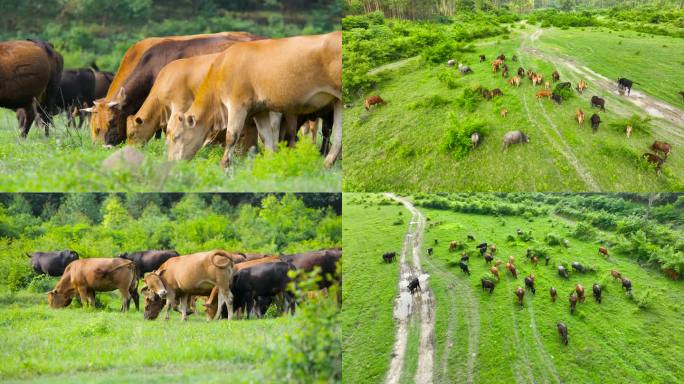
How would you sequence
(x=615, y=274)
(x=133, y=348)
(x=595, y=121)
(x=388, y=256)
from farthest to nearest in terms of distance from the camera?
(x=615, y=274)
(x=388, y=256)
(x=595, y=121)
(x=133, y=348)

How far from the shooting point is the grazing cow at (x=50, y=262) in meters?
10.3

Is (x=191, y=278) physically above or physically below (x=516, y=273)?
above

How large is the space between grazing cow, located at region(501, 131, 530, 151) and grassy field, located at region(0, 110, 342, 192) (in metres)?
2.48

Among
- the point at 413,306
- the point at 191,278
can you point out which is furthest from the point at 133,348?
the point at 413,306

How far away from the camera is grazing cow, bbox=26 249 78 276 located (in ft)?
33.9

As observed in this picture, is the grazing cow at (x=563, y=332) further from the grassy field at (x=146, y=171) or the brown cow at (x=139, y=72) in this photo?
the brown cow at (x=139, y=72)

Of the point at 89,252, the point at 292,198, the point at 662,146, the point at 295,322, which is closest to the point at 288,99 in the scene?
the point at 292,198

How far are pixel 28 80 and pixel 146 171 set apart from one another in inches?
146

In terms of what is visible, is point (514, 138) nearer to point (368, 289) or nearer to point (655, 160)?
point (655, 160)

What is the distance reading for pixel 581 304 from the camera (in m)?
11.0

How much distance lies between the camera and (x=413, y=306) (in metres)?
10.7

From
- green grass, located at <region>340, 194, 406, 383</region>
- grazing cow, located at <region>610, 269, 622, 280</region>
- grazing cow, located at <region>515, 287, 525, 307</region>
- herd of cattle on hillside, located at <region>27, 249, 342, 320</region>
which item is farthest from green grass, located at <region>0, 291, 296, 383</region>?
grazing cow, located at <region>610, 269, 622, 280</region>

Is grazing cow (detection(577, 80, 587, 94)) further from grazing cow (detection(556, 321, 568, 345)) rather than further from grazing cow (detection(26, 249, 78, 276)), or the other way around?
grazing cow (detection(26, 249, 78, 276))

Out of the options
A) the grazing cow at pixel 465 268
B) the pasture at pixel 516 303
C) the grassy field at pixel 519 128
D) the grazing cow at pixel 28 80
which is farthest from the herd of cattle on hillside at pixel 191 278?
the grazing cow at pixel 28 80
